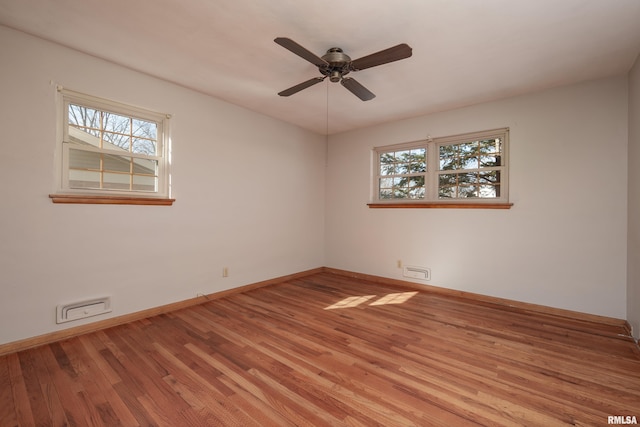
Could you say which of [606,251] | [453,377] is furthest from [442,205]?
[453,377]

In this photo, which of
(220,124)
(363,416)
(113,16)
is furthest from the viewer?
(220,124)

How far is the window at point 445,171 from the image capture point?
361cm

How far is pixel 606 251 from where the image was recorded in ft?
9.53

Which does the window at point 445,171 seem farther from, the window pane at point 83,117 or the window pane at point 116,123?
the window pane at point 83,117

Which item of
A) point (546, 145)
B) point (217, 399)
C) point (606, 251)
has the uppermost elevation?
point (546, 145)

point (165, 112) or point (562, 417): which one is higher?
point (165, 112)

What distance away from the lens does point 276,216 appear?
443cm

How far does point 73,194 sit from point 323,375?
2.72 m

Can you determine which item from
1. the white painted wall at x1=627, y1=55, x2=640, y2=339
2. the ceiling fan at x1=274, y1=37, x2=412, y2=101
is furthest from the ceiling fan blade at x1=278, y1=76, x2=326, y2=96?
the white painted wall at x1=627, y1=55, x2=640, y2=339

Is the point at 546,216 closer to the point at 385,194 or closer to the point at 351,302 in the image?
the point at 385,194

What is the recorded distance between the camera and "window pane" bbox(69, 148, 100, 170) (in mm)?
2566

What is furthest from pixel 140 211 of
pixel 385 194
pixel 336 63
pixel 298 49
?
pixel 385 194

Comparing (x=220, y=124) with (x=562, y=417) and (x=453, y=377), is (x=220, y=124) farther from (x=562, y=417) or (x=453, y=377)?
(x=562, y=417)

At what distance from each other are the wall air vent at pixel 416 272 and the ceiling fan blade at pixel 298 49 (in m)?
3.10
